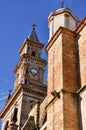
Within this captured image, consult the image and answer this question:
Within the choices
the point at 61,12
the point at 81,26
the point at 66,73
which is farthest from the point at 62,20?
the point at 66,73

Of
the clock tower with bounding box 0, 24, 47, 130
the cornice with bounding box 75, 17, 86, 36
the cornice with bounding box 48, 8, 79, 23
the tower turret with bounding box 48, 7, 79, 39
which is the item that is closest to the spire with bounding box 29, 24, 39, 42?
the clock tower with bounding box 0, 24, 47, 130

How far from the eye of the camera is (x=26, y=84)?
135 feet

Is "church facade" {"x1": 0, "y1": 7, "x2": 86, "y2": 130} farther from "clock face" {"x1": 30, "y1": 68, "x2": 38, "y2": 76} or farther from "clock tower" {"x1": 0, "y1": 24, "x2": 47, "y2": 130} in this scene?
"clock face" {"x1": 30, "y1": 68, "x2": 38, "y2": 76}

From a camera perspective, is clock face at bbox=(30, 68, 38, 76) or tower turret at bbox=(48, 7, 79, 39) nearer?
tower turret at bbox=(48, 7, 79, 39)

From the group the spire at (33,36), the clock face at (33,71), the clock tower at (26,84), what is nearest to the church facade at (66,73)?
the clock tower at (26,84)

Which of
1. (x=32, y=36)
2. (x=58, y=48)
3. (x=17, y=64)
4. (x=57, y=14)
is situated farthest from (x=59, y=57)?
(x=32, y=36)

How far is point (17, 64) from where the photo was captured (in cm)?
4684

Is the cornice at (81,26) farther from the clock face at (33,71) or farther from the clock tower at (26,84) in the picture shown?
the clock face at (33,71)

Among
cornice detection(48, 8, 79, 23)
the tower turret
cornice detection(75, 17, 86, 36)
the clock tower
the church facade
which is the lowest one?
the church facade

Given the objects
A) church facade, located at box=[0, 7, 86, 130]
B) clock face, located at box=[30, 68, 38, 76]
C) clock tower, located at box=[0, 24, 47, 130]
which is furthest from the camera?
clock face, located at box=[30, 68, 38, 76]

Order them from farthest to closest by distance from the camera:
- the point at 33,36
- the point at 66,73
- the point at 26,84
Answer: the point at 33,36
the point at 26,84
the point at 66,73

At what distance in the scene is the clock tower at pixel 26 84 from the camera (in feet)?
128

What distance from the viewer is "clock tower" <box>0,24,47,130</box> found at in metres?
39.0

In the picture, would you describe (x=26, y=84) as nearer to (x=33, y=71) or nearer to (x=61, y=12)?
(x=33, y=71)
